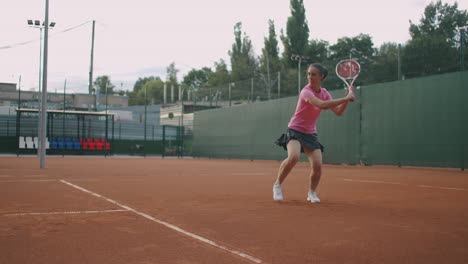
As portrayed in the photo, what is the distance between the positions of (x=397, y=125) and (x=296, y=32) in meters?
34.1

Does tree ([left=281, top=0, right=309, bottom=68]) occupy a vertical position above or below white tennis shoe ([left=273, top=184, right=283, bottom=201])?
above

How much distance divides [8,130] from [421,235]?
30389 millimetres

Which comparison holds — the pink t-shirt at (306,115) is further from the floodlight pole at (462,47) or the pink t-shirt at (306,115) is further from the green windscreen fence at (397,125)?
the floodlight pole at (462,47)

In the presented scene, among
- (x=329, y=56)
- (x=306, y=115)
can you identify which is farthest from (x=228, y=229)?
(x=329, y=56)

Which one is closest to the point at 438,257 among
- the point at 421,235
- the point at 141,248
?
the point at 421,235

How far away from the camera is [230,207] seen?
4.97 meters

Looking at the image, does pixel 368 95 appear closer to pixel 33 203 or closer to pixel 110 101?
pixel 33 203

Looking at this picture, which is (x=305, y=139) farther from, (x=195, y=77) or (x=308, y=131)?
(x=195, y=77)

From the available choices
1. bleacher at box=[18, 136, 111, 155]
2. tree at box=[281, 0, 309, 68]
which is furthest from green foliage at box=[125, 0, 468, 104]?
bleacher at box=[18, 136, 111, 155]

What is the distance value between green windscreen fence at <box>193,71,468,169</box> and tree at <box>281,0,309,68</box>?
86.5 feet

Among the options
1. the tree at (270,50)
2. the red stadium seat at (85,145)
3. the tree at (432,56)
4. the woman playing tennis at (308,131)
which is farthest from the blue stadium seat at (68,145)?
the tree at (270,50)

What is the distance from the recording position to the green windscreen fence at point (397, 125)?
13805mm

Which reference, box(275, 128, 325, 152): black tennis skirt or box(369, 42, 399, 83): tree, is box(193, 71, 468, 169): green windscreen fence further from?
box(275, 128, 325, 152): black tennis skirt

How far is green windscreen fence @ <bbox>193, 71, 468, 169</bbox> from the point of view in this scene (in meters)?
13.8
